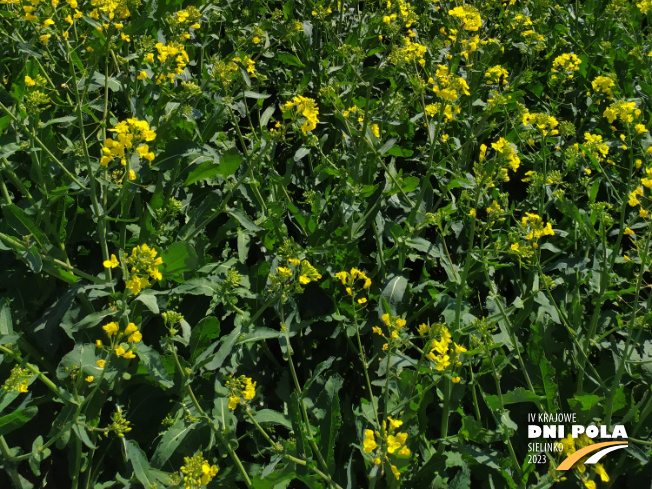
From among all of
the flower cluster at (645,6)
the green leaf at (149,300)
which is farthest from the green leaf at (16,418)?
the flower cluster at (645,6)

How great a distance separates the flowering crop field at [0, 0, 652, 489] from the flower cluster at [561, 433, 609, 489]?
1cm

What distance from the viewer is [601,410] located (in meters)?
2.49

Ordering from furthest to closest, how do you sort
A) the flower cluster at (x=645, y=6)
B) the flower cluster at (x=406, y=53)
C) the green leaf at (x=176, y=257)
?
the flower cluster at (x=645, y=6) → the flower cluster at (x=406, y=53) → the green leaf at (x=176, y=257)

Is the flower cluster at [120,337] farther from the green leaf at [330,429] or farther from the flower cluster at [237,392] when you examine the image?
the green leaf at [330,429]

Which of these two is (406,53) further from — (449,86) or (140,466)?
(140,466)

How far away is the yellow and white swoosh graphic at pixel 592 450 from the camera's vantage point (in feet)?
7.30

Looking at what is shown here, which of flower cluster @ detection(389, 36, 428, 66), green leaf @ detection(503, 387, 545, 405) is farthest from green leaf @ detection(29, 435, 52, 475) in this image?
flower cluster @ detection(389, 36, 428, 66)

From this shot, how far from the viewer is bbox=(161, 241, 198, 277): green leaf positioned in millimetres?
2260

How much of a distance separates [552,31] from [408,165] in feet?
6.45

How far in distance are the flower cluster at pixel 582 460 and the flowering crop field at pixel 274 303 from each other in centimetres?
1

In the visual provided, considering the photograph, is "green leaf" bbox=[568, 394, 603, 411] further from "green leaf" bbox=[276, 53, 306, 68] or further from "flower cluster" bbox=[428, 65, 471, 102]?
"green leaf" bbox=[276, 53, 306, 68]

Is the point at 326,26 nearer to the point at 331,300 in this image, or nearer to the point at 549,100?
the point at 549,100

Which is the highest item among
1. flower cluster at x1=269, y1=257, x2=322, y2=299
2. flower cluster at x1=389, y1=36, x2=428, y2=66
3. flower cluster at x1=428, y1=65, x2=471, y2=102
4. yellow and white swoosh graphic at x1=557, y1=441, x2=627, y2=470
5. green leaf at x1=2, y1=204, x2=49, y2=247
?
flower cluster at x1=389, y1=36, x2=428, y2=66

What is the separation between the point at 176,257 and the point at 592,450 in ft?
6.05
